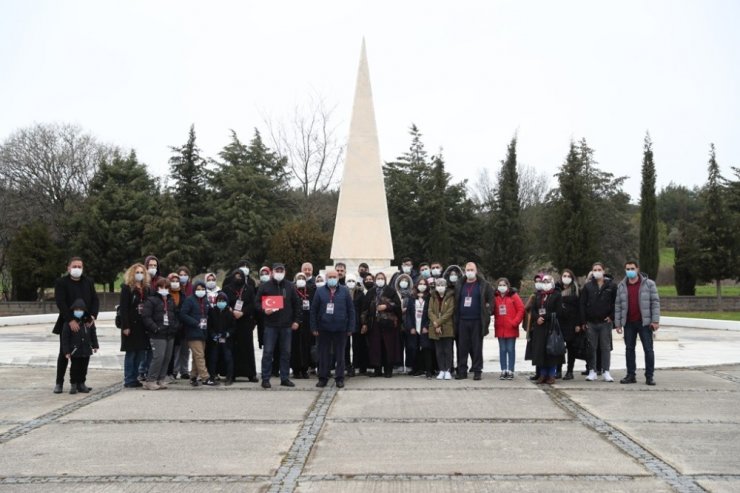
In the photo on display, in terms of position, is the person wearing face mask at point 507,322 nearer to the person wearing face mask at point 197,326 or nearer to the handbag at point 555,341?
the handbag at point 555,341

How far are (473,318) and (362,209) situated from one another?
36.0 ft

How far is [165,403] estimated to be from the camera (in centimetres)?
888

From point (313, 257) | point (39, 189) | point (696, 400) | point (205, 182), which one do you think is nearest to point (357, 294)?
point (696, 400)

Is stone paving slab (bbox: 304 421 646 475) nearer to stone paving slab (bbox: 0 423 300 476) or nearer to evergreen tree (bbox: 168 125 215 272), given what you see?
stone paving slab (bbox: 0 423 300 476)

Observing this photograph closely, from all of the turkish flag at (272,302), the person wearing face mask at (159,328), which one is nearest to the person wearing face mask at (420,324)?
→ the turkish flag at (272,302)

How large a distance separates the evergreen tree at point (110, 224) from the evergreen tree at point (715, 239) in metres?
25.7

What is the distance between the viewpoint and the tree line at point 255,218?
35.5 meters

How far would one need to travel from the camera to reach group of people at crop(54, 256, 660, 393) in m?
10.1

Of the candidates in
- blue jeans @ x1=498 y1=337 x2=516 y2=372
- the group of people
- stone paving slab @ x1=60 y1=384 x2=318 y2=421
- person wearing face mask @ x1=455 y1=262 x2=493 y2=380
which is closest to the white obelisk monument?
the group of people

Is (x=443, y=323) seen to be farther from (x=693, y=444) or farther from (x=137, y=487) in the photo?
(x=137, y=487)

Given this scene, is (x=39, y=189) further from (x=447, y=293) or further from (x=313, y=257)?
(x=447, y=293)

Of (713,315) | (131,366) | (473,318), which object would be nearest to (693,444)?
(473,318)

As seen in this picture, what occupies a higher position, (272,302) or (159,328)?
(272,302)

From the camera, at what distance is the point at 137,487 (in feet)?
17.2
